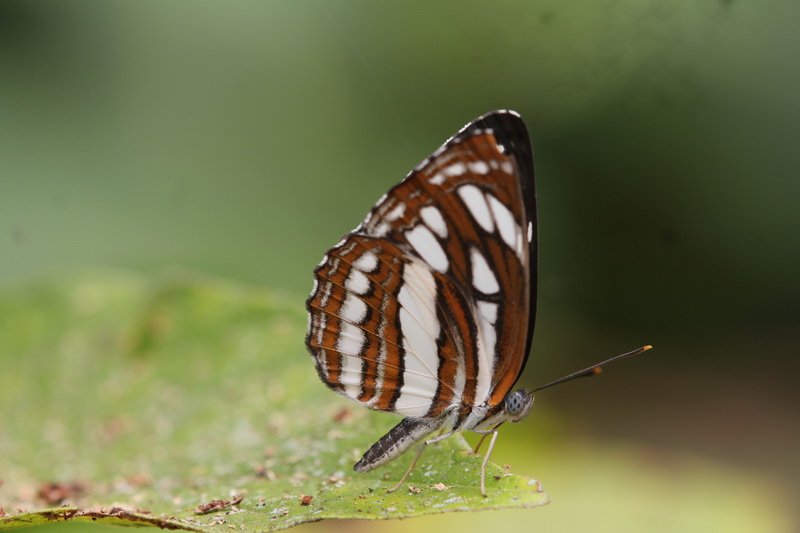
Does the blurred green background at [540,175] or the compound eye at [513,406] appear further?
the blurred green background at [540,175]

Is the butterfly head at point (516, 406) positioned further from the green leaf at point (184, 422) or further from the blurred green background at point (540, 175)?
the blurred green background at point (540, 175)

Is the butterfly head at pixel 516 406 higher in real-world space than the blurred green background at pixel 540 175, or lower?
lower

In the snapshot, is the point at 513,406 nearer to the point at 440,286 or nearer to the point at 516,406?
the point at 516,406

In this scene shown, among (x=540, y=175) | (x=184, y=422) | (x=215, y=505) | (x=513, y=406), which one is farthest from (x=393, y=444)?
(x=540, y=175)

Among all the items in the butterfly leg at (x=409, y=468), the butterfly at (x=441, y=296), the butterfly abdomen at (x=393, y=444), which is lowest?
the butterfly leg at (x=409, y=468)

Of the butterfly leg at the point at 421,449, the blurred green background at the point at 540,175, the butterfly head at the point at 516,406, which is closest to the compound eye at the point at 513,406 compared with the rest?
the butterfly head at the point at 516,406

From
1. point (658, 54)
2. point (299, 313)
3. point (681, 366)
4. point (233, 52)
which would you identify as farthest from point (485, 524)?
point (233, 52)

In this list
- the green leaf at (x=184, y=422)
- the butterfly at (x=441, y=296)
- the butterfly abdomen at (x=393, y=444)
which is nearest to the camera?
the green leaf at (x=184, y=422)
